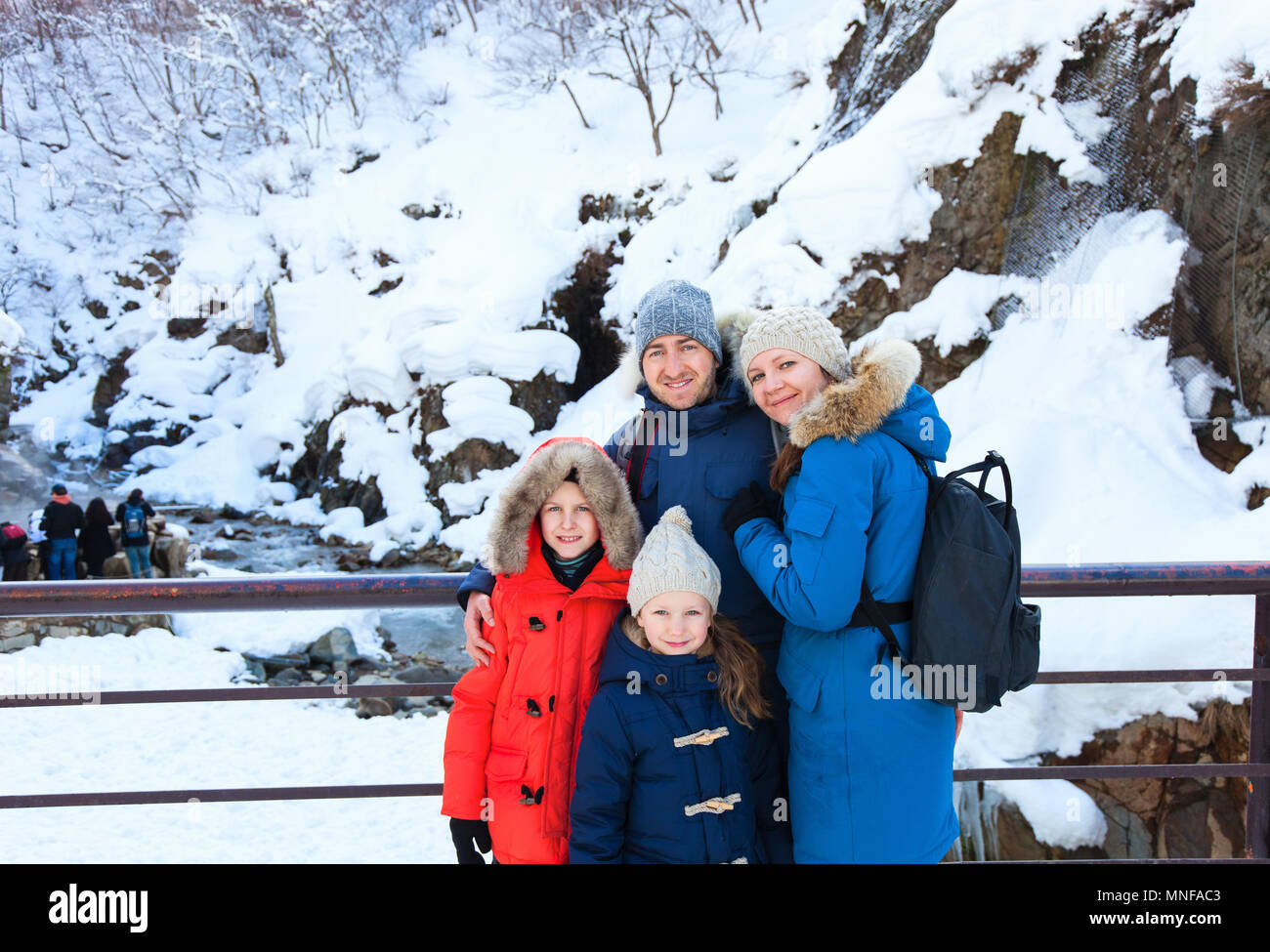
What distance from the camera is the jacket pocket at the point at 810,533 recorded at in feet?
5.00

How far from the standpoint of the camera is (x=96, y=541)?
9906 mm

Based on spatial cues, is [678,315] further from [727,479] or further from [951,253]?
[951,253]

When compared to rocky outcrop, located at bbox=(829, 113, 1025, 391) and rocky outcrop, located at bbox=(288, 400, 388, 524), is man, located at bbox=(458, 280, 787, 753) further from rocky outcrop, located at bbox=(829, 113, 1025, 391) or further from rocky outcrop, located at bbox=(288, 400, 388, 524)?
rocky outcrop, located at bbox=(288, 400, 388, 524)

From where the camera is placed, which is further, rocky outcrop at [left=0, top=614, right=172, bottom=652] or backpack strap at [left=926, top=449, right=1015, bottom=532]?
rocky outcrop at [left=0, top=614, right=172, bottom=652]

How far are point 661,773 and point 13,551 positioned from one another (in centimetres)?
1105

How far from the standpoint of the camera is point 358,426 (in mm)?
16125

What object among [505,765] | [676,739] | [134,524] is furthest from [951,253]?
[134,524]

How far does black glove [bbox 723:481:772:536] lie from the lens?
1.77m

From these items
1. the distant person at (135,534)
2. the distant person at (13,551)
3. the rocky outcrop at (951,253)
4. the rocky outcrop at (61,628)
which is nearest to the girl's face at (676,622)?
the rocky outcrop at (61,628)

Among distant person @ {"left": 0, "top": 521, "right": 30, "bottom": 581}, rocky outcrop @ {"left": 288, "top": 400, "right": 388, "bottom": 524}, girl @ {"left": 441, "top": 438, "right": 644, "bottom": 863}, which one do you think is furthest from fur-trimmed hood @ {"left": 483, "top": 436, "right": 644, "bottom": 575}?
rocky outcrop @ {"left": 288, "top": 400, "right": 388, "bottom": 524}
